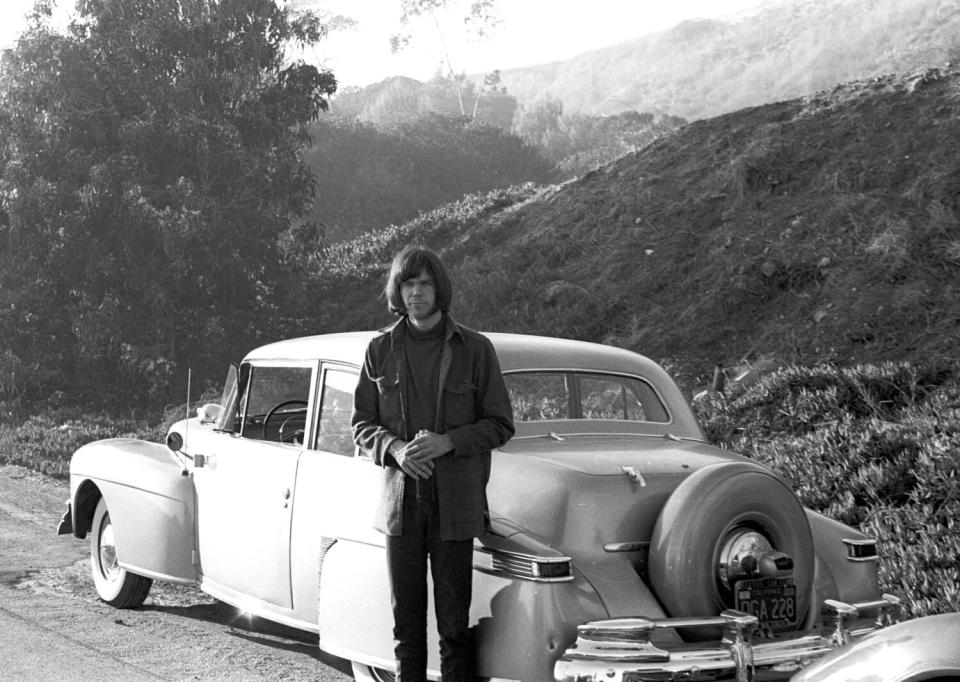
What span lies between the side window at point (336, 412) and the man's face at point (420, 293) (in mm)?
898

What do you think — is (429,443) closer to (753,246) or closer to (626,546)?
(626,546)

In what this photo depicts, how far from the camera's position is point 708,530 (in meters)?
4.05

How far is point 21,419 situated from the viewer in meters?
16.9

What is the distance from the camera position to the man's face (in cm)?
412

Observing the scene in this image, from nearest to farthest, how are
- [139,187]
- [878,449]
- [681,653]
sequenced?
[681,653]
[878,449]
[139,187]

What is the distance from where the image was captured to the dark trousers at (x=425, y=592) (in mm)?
3994

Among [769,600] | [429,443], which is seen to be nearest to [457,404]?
[429,443]

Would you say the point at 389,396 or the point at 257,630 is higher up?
the point at 389,396

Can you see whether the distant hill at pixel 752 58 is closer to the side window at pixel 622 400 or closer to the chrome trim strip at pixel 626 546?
the side window at pixel 622 400

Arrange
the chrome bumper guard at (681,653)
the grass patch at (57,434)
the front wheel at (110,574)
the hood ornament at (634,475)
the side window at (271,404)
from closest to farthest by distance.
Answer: the chrome bumper guard at (681,653) → the hood ornament at (634,475) → the side window at (271,404) → the front wheel at (110,574) → the grass patch at (57,434)

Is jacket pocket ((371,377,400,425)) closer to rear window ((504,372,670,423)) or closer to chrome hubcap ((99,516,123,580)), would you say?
rear window ((504,372,670,423))

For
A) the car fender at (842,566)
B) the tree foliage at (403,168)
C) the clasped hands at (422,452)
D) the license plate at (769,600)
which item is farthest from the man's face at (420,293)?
the tree foliage at (403,168)

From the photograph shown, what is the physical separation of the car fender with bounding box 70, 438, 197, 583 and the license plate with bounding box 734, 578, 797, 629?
3020mm

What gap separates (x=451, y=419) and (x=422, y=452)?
0.20 meters
